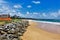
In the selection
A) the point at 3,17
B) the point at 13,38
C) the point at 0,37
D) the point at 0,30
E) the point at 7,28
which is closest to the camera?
the point at 0,37

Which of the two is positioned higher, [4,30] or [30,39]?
[4,30]

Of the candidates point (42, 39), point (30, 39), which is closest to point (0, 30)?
point (30, 39)

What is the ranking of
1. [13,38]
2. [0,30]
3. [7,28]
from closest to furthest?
1. [13,38]
2. [0,30]
3. [7,28]

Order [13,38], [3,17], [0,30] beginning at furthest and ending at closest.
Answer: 1. [3,17]
2. [0,30]
3. [13,38]

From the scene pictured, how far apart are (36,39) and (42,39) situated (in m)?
0.35

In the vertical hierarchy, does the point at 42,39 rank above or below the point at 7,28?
below

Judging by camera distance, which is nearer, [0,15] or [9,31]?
[9,31]

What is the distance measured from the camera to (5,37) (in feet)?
23.3

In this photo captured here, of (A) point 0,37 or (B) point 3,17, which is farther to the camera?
(B) point 3,17

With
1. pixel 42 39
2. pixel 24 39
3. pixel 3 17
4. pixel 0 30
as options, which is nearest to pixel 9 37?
pixel 0 30

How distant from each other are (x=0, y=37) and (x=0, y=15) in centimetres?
991

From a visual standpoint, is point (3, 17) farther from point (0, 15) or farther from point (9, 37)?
point (9, 37)

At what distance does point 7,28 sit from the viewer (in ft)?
29.6

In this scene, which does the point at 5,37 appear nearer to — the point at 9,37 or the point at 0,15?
the point at 9,37
